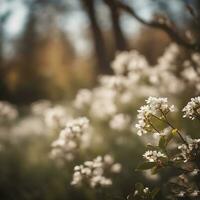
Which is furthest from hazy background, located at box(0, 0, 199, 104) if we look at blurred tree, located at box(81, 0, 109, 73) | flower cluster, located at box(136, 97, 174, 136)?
flower cluster, located at box(136, 97, 174, 136)

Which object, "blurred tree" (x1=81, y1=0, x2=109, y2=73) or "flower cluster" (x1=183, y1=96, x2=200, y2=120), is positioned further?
"blurred tree" (x1=81, y1=0, x2=109, y2=73)

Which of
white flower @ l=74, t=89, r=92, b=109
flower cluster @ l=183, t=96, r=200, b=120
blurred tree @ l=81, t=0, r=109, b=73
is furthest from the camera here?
blurred tree @ l=81, t=0, r=109, b=73

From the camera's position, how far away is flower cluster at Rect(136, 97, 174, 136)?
9.95 ft

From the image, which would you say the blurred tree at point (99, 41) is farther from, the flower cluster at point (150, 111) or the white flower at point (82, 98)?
the flower cluster at point (150, 111)

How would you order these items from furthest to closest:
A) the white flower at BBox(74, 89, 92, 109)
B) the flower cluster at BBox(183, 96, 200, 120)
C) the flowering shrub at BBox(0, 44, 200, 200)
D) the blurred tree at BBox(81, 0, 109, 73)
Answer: the blurred tree at BBox(81, 0, 109, 73), the white flower at BBox(74, 89, 92, 109), the flowering shrub at BBox(0, 44, 200, 200), the flower cluster at BBox(183, 96, 200, 120)

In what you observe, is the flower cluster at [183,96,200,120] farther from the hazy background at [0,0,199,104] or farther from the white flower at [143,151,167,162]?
the hazy background at [0,0,199,104]

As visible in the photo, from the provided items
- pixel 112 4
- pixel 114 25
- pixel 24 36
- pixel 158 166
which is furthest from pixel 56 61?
pixel 158 166

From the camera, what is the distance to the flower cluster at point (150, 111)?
3.03 meters

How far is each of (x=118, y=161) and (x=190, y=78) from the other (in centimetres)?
151

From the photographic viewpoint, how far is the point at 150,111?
303 centimetres

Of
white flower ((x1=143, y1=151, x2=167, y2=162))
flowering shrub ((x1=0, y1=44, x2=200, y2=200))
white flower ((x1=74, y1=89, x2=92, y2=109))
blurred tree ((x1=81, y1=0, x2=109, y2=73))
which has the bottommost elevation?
white flower ((x1=143, y1=151, x2=167, y2=162))

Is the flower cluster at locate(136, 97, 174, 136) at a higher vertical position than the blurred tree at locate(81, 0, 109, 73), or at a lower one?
lower

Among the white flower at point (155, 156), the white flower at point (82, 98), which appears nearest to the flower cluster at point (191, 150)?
the white flower at point (155, 156)

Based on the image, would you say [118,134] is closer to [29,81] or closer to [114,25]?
[114,25]
